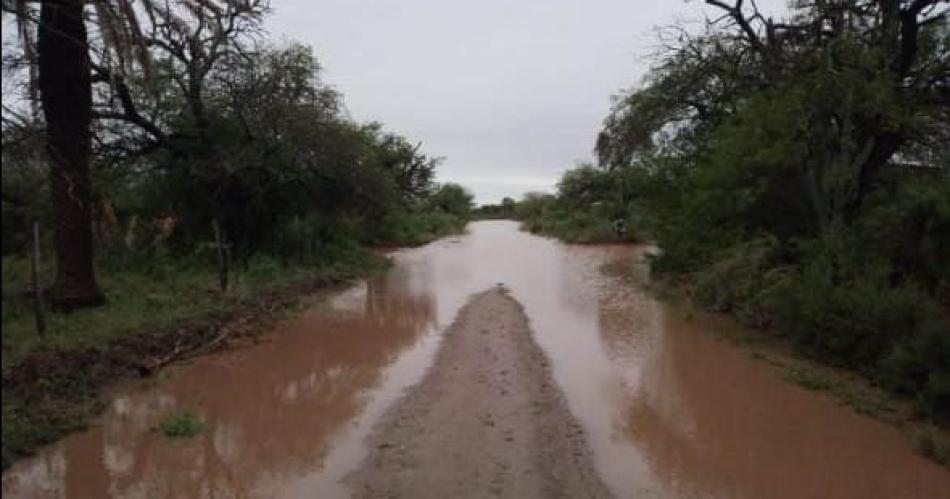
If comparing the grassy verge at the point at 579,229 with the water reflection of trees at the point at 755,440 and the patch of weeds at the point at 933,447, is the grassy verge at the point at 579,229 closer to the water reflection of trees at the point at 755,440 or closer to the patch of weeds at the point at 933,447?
the water reflection of trees at the point at 755,440

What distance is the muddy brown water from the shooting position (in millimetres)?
6668

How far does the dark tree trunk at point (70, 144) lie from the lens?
36.3 ft

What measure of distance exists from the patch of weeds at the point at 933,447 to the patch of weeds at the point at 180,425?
716cm

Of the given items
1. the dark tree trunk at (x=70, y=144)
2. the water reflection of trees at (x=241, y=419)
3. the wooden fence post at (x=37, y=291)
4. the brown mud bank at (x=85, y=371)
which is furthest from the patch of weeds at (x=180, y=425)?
the dark tree trunk at (x=70, y=144)

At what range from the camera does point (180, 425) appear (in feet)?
25.6

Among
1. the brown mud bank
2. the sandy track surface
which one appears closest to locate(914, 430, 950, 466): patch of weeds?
the sandy track surface

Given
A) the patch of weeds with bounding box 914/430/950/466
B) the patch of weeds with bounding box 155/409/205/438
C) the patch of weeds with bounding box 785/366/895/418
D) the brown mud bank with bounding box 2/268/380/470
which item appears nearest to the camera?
the patch of weeds with bounding box 914/430/950/466

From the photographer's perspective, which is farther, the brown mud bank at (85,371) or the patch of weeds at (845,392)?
the patch of weeds at (845,392)

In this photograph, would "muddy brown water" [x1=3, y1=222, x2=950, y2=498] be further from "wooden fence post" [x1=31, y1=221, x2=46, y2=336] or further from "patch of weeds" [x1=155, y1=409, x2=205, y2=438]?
"wooden fence post" [x1=31, y1=221, x2=46, y2=336]

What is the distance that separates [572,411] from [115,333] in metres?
6.13

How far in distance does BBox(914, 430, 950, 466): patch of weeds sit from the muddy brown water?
0.13m

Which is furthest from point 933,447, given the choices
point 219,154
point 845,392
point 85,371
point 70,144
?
point 219,154

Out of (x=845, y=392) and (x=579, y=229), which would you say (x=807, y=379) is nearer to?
(x=845, y=392)

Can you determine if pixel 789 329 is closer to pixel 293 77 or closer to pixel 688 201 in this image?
pixel 688 201
